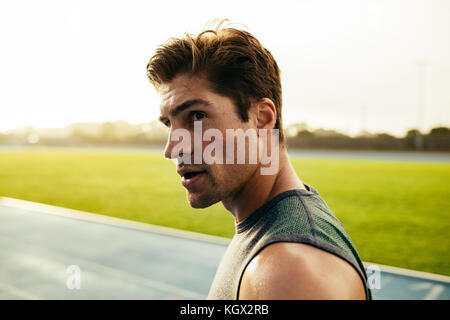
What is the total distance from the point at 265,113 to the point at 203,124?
0.29 m

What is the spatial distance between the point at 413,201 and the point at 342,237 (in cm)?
1320

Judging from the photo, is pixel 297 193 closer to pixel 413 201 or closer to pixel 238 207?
pixel 238 207

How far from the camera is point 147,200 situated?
14.2 m

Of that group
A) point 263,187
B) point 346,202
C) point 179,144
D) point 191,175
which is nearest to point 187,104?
point 179,144

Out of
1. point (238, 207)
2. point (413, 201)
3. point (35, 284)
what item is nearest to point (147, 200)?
point (35, 284)

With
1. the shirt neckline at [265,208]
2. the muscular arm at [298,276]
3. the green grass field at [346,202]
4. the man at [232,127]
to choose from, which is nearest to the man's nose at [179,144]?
→ the man at [232,127]

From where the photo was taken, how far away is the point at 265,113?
1611 mm

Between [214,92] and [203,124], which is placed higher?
[214,92]

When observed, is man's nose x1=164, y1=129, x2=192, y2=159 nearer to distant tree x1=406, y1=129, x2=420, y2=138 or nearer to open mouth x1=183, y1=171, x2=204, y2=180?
open mouth x1=183, y1=171, x2=204, y2=180

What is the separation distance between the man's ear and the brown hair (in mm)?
30

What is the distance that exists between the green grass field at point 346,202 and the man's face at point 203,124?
248 inches

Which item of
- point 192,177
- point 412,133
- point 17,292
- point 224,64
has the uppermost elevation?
point 412,133

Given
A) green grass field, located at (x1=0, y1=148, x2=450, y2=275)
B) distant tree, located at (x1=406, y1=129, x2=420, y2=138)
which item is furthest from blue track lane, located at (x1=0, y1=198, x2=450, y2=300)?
distant tree, located at (x1=406, y1=129, x2=420, y2=138)

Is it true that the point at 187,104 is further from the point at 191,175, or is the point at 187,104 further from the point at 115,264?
the point at 115,264
